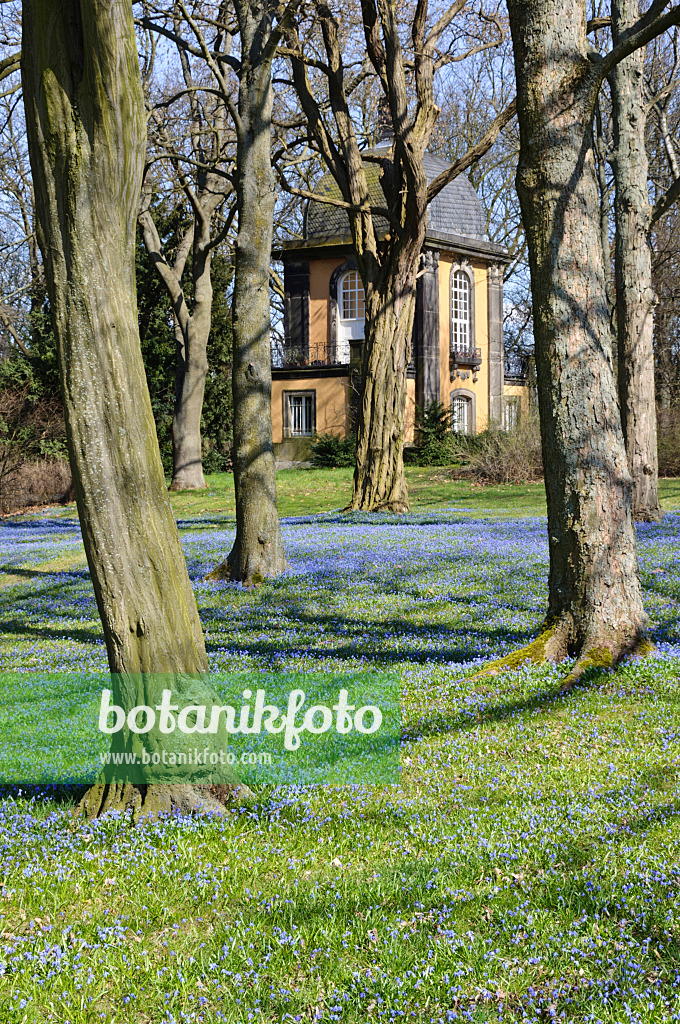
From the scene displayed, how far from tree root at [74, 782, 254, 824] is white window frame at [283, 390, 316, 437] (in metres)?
34.2

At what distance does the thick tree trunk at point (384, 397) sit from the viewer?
17.4 meters

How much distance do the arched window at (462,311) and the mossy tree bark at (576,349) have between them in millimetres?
33678

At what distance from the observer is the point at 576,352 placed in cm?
596

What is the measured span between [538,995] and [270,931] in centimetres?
96

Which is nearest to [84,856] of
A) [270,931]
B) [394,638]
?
[270,931]

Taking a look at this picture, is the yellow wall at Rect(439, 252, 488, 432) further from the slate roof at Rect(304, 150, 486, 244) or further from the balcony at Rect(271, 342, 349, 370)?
the balcony at Rect(271, 342, 349, 370)

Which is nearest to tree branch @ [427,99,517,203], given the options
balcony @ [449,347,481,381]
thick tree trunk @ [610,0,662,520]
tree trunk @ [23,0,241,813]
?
thick tree trunk @ [610,0,662,520]

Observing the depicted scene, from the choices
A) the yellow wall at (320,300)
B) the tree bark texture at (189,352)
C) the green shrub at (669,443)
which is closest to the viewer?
the green shrub at (669,443)

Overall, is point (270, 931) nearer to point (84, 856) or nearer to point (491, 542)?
point (84, 856)

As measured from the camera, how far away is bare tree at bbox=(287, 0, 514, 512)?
1681 cm

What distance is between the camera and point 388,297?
17562 millimetres

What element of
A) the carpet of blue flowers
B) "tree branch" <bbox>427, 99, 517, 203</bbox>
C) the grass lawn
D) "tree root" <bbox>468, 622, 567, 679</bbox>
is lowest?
the carpet of blue flowers

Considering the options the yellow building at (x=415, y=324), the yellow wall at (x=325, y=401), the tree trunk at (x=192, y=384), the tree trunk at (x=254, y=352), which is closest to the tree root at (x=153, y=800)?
the tree trunk at (x=254, y=352)

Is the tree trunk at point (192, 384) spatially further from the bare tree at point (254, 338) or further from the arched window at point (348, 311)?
the bare tree at point (254, 338)
